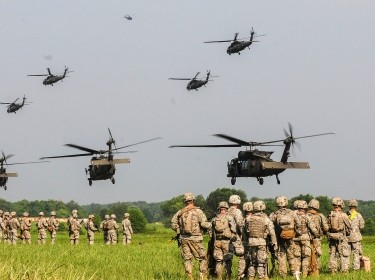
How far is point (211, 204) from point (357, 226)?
94.7 m

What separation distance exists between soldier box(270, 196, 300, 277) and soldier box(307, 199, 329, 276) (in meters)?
0.94

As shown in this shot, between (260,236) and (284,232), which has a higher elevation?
(284,232)

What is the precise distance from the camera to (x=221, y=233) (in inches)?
702

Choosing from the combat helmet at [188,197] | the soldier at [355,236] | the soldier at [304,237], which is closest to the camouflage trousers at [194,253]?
the combat helmet at [188,197]

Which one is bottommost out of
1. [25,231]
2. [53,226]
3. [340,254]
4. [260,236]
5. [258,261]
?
[258,261]

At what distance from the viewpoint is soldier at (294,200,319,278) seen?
1895 cm

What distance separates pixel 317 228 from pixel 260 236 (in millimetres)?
2847

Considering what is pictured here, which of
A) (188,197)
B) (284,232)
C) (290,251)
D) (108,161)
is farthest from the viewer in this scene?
(108,161)

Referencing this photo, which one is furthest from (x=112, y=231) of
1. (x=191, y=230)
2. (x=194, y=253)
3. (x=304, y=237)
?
(x=191, y=230)

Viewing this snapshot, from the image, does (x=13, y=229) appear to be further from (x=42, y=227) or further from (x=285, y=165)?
(x=285, y=165)

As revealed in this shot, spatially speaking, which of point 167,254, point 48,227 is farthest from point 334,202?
point 48,227

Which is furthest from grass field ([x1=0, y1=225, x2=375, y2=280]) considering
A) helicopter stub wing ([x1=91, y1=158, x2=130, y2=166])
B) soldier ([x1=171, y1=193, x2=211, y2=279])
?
helicopter stub wing ([x1=91, y1=158, x2=130, y2=166])

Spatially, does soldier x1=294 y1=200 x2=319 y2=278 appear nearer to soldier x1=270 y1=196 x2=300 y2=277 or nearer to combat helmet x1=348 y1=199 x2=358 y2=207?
soldier x1=270 y1=196 x2=300 y2=277

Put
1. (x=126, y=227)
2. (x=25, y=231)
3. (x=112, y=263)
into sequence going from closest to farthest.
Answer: (x=112, y=263), (x=126, y=227), (x=25, y=231)
